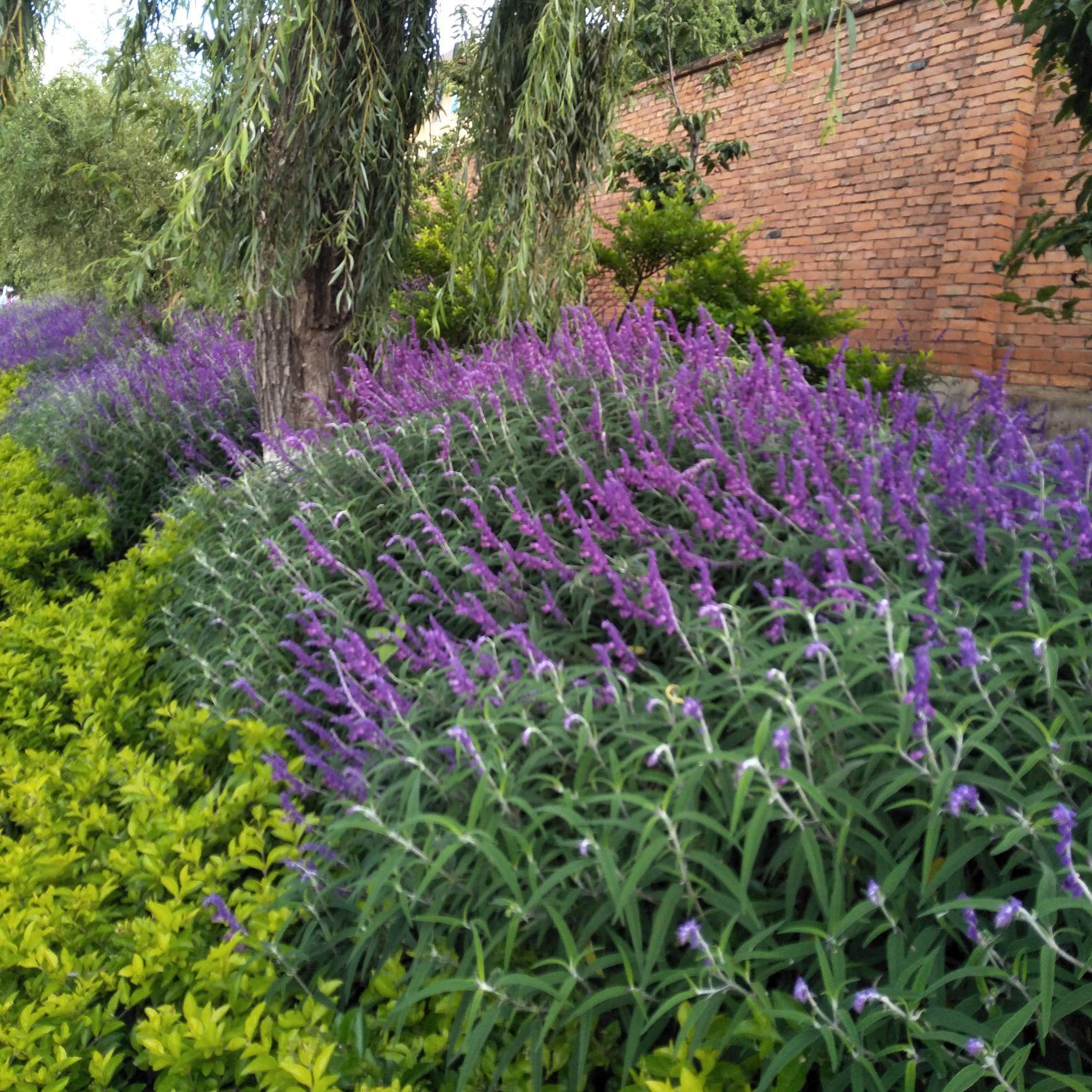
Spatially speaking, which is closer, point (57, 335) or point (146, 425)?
point (146, 425)

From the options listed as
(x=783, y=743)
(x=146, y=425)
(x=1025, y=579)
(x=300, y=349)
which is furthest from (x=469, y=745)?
(x=146, y=425)

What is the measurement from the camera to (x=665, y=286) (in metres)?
7.28

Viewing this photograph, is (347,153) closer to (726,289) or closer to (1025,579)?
(726,289)

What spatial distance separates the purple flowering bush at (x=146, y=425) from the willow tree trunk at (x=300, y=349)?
33cm

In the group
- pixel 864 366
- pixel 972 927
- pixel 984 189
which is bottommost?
pixel 864 366

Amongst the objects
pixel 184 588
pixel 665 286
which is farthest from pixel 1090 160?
pixel 184 588

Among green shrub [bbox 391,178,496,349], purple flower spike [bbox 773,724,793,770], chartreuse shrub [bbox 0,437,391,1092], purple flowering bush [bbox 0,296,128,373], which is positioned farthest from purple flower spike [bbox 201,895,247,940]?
purple flowering bush [bbox 0,296,128,373]

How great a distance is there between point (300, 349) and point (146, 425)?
130cm

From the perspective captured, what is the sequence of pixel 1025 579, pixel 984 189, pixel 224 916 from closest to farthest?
pixel 1025 579, pixel 224 916, pixel 984 189

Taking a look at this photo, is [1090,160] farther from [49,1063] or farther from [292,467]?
[49,1063]

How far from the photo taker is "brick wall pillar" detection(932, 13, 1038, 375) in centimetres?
888

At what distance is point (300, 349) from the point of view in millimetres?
5422

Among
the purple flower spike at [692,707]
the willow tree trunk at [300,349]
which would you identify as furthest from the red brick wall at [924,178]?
the purple flower spike at [692,707]

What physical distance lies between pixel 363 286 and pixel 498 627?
143 inches
